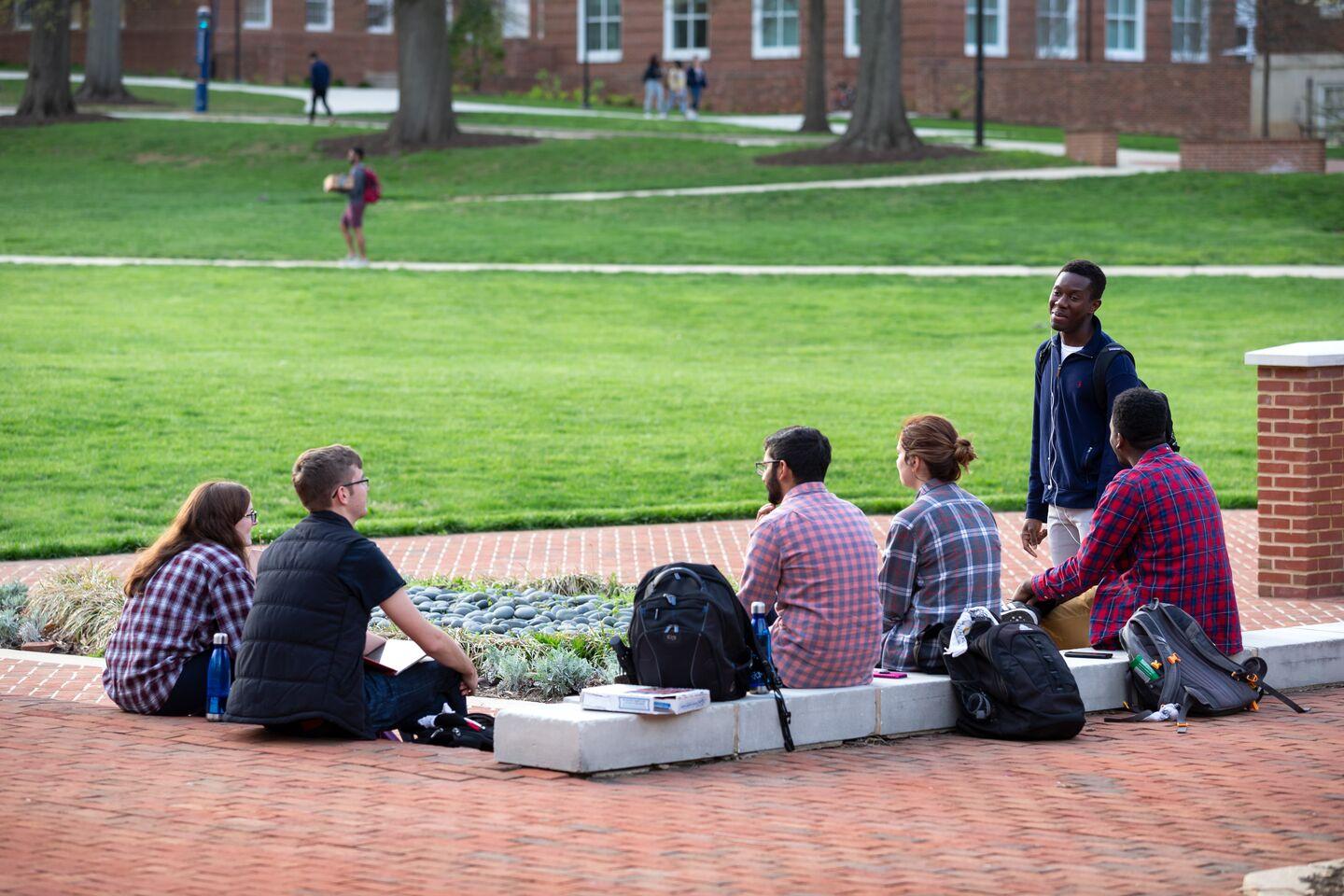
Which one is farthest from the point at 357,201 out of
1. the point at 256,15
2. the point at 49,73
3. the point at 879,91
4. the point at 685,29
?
the point at 256,15

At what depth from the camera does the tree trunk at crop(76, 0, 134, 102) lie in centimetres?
5172

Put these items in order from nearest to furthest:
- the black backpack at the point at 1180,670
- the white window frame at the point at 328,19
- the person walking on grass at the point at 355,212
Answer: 1. the black backpack at the point at 1180,670
2. the person walking on grass at the point at 355,212
3. the white window frame at the point at 328,19

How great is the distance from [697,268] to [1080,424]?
2045 centimetres

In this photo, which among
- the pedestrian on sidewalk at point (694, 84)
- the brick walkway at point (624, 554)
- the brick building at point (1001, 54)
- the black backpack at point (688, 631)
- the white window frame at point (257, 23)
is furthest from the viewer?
the white window frame at point (257, 23)

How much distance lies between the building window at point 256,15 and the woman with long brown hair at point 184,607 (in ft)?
191

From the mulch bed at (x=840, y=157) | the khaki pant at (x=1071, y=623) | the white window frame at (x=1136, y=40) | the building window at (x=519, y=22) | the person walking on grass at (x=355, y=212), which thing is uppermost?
the building window at (x=519, y=22)

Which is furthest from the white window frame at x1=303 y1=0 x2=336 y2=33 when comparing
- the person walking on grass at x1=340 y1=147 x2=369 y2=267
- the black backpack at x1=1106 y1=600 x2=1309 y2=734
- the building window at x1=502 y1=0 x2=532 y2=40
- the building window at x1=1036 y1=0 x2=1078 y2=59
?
the black backpack at x1=1106 y1=600 x2=1309 y2=734

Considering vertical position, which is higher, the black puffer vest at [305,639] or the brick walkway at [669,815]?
the black puffer vest at [305,639]

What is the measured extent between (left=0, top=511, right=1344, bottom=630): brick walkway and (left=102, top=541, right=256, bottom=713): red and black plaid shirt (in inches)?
135

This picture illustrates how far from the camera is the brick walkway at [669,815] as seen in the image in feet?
17.8

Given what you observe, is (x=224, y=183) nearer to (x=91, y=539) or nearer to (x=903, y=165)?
(x=903, y=165)

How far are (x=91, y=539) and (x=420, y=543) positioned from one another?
2.23 metres

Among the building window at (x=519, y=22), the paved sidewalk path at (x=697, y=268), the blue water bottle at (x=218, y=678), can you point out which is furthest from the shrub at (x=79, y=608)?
the building window at (x=519, y=22)

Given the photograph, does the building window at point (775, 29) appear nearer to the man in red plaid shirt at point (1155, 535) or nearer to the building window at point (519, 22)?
the building window at point (519, 22)
